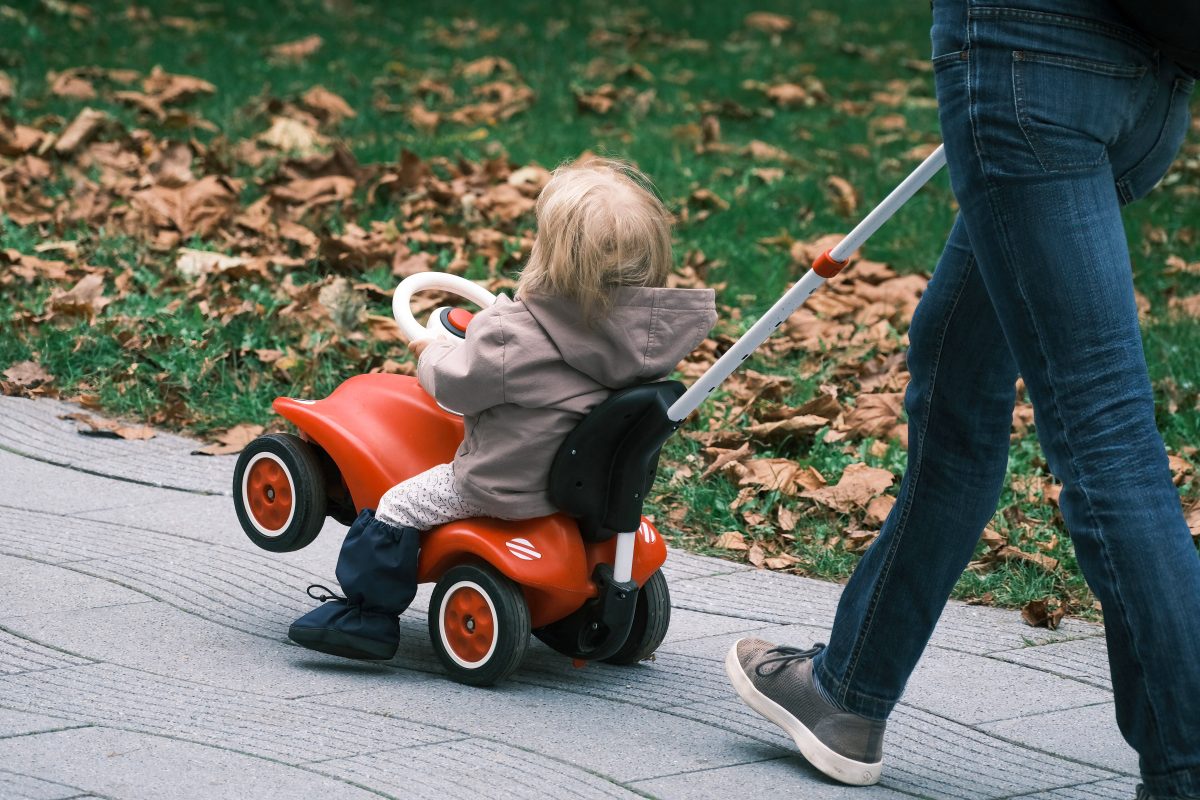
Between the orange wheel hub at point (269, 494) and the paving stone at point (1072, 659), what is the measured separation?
166 cm

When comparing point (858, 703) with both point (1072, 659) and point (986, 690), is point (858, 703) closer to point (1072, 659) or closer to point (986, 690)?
point (986, 690)

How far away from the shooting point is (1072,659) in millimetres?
3590

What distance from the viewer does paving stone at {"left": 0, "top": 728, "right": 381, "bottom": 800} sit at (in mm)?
2629

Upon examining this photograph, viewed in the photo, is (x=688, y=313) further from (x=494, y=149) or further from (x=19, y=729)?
(x=494, y=149)

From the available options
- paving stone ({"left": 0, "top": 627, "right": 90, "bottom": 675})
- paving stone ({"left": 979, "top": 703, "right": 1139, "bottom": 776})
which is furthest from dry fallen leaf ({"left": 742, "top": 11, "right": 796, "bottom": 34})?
paving stone ({"left": 0, "top": 627, "right": 90, "bottom": 675})

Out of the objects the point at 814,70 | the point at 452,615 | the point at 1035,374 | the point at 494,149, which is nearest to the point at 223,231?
the point at 494,149

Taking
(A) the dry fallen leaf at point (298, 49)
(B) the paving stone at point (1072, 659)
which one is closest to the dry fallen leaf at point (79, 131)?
(A) the dry fallen leaf at point (298, 49)

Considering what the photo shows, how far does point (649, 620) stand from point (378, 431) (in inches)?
29.6

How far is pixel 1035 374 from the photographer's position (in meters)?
2.36

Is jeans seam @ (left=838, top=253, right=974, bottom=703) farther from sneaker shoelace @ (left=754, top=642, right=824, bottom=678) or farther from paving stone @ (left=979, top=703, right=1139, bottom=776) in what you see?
paving stone @ (left=979, top=703, right=1139, bottom=776)

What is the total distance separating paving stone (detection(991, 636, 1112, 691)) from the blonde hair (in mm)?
1234

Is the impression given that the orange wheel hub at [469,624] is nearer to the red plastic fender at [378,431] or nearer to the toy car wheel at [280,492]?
the red plastic fender at [378,431]

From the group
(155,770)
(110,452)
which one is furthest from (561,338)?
(110,452)

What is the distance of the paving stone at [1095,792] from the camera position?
279 centimetres
